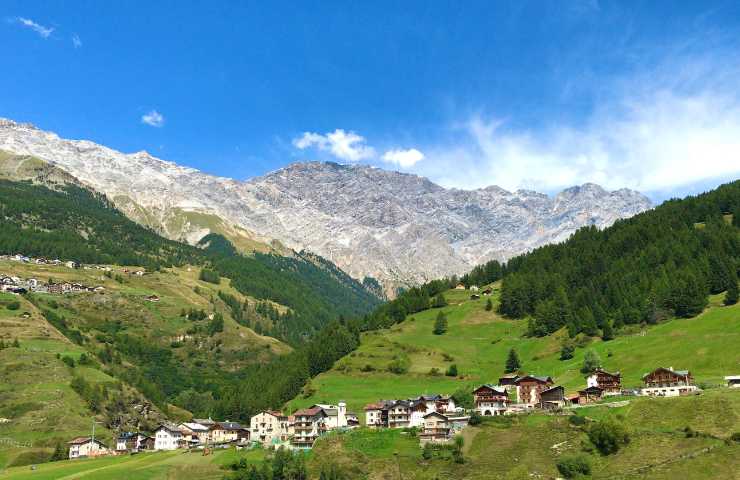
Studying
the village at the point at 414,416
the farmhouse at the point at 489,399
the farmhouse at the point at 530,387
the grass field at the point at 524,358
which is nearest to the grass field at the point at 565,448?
the village at the point at 414,416

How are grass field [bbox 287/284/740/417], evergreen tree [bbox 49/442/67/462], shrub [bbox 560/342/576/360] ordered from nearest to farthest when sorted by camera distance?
grass field [bbox 287/284/740/417]
evergreen tree [bbox 49/442/67/462]
shrub [bbox 560/342/576/360]

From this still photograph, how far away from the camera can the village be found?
114250 mm

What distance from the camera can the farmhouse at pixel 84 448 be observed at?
489 feet

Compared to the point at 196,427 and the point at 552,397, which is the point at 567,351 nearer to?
the point at 552,397

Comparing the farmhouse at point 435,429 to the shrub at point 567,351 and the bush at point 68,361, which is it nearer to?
the shrub at point 567,351

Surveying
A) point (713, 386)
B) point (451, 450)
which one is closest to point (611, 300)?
point (713, 386)

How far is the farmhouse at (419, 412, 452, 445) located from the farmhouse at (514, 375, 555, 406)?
1029 inches

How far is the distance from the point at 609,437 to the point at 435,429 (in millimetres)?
28756

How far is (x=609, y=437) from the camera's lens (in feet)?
296

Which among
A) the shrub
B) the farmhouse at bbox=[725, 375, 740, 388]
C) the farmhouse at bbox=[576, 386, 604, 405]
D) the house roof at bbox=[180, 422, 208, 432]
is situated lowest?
the house roof at bbox=[180, 422, 208, 432]

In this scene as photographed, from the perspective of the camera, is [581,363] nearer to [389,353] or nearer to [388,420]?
[388,420]

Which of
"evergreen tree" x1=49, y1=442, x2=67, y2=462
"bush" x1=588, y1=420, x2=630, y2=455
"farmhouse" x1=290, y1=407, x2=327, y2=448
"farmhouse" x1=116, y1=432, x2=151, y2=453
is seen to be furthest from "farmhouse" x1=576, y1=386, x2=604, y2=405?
"evergreen tree" x1=49, y1=442, x2=67, y2=462

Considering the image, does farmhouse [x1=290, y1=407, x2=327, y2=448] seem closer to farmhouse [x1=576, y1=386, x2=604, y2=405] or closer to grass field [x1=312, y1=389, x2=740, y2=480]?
grass field [x1=312, y1=389, x2=740, y2=480]

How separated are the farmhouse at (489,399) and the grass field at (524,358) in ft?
43.4
